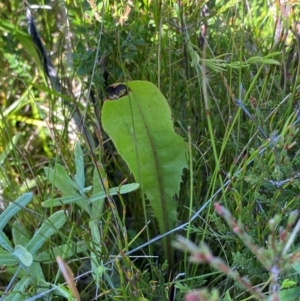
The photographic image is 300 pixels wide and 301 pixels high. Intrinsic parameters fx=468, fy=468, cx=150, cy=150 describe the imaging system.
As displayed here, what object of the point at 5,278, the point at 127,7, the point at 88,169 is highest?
the point at 127,7

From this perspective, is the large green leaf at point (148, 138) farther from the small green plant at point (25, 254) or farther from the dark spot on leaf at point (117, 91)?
the small green plant at point (25, 254)

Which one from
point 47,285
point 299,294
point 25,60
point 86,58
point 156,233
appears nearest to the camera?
point 299,294

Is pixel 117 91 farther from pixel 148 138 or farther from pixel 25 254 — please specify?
pixel 25 254

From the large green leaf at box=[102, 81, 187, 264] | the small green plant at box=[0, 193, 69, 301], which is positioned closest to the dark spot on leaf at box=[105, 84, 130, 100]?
the large green leaf at box=[102, 81, 187, 264]

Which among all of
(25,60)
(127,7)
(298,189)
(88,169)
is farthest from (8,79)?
(298,189)

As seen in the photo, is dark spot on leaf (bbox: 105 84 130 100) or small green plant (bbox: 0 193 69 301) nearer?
small green plant (bbox: 0 193 69 301)

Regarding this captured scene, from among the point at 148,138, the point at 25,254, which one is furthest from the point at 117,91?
the point at 25,254

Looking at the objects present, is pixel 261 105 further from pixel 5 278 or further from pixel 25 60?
pixel 25 60

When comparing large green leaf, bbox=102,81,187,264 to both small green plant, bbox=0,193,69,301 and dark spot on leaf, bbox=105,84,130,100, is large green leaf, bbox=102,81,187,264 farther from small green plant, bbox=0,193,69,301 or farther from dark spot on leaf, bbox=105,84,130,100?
small green plant, bbox=0,193,69,301
